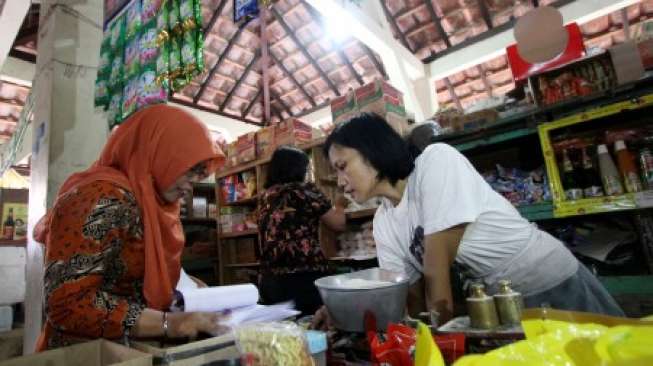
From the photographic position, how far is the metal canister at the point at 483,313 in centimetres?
62

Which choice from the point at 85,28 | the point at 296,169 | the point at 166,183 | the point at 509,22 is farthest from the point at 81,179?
the point at 509,22

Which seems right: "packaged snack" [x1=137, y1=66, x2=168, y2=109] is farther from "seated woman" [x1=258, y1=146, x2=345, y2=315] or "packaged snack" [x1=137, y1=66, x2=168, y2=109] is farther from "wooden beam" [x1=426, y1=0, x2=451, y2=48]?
"wooden beam" [x1=426, y1=0, x2=451, y2=48]

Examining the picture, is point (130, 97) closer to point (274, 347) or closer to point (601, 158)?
point (274, 347)

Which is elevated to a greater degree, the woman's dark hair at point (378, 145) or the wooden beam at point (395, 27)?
the wooden beam at point (395, 27)

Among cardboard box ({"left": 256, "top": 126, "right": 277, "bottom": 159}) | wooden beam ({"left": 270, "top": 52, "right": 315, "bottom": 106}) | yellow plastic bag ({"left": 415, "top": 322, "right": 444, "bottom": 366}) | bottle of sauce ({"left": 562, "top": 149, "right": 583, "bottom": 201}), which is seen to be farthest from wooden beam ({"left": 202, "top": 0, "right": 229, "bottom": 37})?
Result: yellow plastic bag ({"left": 415, "top": 322, "right": 444, "bottom": 366})

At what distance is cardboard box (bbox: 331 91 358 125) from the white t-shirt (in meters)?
1.96

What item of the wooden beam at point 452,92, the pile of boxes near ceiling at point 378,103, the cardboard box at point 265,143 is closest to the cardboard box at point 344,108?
the pile of boxes near ceiling at point 378,103

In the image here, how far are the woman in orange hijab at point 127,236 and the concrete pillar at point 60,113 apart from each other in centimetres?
104

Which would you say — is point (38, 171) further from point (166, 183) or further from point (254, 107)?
point (254, 107)

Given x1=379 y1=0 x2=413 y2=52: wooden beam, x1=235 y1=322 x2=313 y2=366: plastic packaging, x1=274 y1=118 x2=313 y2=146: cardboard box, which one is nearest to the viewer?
x1=235 y1=322 x2=313 y2=366: plastic packaging

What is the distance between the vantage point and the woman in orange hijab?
0.88 meters

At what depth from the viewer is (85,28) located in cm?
232

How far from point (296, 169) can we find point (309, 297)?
866 mm

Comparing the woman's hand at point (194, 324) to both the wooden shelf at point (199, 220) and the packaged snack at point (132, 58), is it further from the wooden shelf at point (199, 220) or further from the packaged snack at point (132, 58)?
the wooden shelf at point (199, 220)
